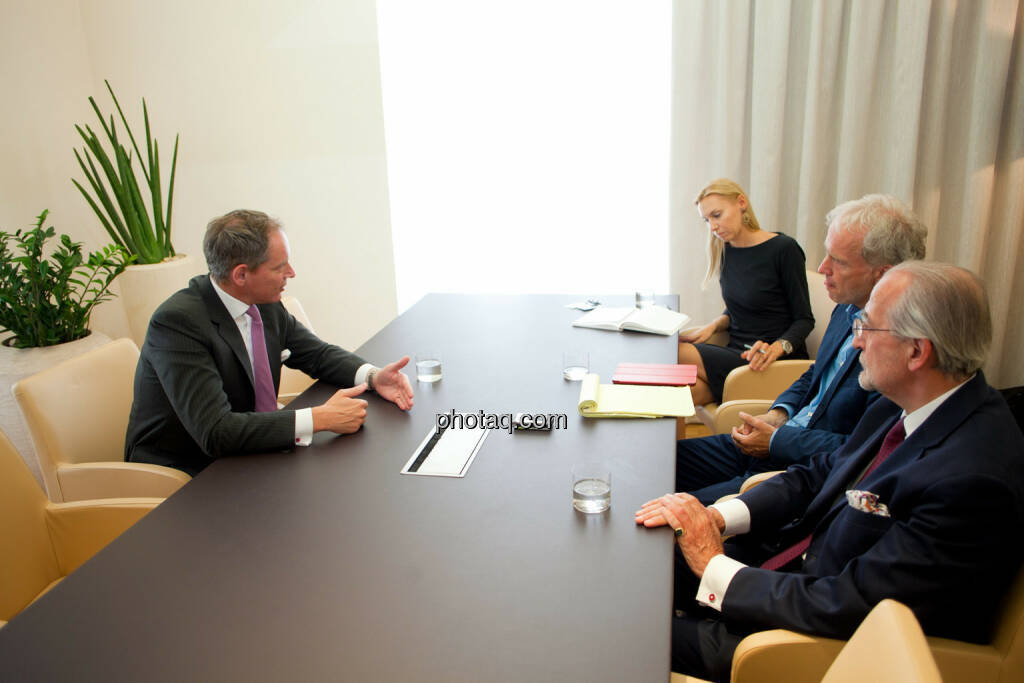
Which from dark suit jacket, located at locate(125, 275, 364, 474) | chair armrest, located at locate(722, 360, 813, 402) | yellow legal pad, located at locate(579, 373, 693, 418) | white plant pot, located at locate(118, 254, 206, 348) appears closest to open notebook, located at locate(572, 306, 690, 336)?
chair armrest, located at locate(722, 360, 813, 402)

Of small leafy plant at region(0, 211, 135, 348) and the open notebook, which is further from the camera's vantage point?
small leafy plant at region(0, 211, 135, 348)

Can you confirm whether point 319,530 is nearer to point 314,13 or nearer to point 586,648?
point 586,648

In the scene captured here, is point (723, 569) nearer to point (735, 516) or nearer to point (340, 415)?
point (735, 516)

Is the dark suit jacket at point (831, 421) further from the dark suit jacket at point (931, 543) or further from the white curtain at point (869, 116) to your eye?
the white curtain at point (869, 116)

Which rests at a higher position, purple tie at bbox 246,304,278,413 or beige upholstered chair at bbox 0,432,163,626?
purple tie at bbox 246,304,278,413

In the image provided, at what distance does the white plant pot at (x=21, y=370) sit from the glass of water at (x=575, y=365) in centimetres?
241

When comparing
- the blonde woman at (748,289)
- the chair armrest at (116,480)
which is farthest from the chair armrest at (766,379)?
the chair armrest at (116,480)

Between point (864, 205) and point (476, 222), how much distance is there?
2989 millimetres

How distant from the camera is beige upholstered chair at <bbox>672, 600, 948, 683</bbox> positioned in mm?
872

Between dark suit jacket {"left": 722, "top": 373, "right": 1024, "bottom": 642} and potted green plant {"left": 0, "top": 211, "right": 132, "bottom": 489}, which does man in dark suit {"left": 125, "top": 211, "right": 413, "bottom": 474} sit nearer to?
dark suit jacket {"left": 722, "top": 373, "right": 1024, "bottom": 642}

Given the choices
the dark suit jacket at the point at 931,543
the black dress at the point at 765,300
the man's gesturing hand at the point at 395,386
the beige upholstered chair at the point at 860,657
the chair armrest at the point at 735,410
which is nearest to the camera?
the beige upholstered chair at the point at 860,657

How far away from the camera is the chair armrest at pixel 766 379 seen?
2.88 metres

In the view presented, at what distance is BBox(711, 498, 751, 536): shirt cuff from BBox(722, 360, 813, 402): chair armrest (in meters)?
1.25

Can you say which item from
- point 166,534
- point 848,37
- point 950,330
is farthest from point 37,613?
point 848,37
